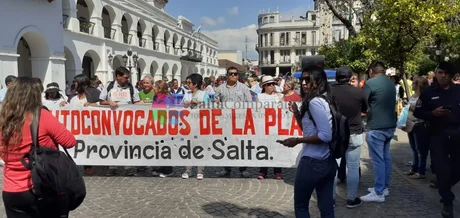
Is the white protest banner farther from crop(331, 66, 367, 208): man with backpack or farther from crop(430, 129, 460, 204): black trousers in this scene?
crop(430, 129, 460, 204): black trousers

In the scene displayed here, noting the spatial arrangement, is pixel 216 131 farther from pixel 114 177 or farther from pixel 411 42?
pixel 411 42

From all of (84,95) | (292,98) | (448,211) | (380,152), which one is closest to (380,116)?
(380,152)

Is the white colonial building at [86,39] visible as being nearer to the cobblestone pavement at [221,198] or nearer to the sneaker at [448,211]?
the cobblestone pavement at [221,198]

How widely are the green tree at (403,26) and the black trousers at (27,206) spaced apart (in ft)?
36.6

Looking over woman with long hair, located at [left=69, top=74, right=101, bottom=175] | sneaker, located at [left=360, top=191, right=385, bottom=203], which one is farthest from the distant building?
sneaker, located at [left=360, top=191, right=385, bottom=203]

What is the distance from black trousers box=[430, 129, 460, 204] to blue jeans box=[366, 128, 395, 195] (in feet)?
1.92

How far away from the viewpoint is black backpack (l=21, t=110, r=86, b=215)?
Answer: 2.73 metres

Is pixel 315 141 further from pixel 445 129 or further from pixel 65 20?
pixel 65 20

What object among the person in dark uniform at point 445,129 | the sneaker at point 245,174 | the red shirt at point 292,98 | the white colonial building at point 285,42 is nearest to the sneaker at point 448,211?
the person in dark uniform at point 445,129

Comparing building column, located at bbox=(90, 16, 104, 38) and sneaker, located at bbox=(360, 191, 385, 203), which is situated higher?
building column, located at bbox=(90, 16, 104, 38)

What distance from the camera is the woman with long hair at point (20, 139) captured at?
2.80m

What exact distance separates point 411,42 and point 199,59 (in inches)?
1700

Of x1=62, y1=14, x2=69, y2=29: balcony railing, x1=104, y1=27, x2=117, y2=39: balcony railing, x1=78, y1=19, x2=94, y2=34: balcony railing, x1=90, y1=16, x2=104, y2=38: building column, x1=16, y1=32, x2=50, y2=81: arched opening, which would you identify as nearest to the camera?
x1=16, y1=32, x2=50, y2=81: arched opening

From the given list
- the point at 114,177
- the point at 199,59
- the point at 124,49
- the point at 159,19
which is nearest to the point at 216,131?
the point at 114,177
